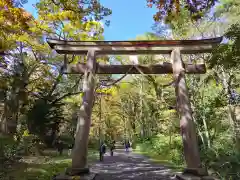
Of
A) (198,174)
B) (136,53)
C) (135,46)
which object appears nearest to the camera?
(198,174)

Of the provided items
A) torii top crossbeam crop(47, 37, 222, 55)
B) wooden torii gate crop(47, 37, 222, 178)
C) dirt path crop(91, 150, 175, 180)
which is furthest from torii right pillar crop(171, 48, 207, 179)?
dirt path crop(91, 150, 175, 180)

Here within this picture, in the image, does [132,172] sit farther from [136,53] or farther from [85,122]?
[136,53]

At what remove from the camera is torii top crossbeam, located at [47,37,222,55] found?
6453 mm

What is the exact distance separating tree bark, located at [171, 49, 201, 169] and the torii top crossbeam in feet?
1.17

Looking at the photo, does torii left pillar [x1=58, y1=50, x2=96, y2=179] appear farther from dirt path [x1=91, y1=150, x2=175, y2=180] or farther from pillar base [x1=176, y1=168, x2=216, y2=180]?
pillar base [x1=176, y1=168, x2=216, y2=180]

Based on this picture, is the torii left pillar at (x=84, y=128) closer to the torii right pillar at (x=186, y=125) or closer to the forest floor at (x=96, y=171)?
the forest floor at (x=96, y=171)

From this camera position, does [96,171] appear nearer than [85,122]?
No

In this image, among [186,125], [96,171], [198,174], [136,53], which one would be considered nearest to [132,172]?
[96,171]

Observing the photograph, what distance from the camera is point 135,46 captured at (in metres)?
6.50

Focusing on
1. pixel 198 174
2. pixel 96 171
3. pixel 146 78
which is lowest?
pixel 96 171

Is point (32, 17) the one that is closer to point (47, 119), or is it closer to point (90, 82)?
point (47, 119)

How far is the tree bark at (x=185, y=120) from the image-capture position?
5.04 m

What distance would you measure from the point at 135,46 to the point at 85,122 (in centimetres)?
327

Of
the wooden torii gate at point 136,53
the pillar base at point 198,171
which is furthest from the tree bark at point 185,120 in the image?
the pillar base at point 198,171
